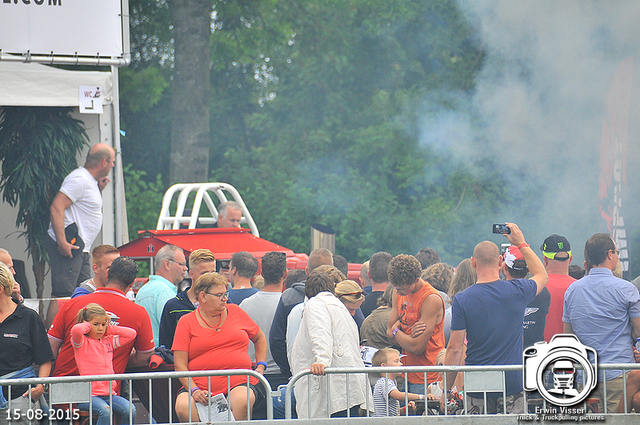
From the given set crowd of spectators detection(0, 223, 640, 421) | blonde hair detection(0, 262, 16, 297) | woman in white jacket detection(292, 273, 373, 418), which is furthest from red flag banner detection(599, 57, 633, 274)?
blonde hair detection(0, 262, 16, 297)

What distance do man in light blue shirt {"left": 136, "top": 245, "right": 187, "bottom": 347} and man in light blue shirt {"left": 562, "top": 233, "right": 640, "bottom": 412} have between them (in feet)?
8.25

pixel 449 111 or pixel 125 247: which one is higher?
pixel 449 111

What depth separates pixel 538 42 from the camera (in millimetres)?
13344

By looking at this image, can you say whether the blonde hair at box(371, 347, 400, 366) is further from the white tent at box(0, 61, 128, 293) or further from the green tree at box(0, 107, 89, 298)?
the green tree at box(0, 107, 89, 298)

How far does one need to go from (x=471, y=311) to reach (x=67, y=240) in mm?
3360

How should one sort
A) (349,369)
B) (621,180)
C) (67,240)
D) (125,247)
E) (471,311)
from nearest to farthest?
(349,369) < (471,311) < (67,240) < (125,247) < (621,180)

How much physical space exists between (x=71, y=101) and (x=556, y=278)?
3.78m

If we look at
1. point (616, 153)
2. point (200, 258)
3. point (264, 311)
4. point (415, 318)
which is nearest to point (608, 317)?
point (415, 318)

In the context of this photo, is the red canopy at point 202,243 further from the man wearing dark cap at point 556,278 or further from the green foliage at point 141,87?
the green foliage at point 141,87

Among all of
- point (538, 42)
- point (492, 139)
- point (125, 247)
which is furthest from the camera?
point (492, 139)

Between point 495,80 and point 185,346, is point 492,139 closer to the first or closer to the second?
point 495,80

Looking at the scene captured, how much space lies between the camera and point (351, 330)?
423cm

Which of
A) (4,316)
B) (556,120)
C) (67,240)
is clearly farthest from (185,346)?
(556,120)

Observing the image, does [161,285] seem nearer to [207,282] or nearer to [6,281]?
[207,282]
